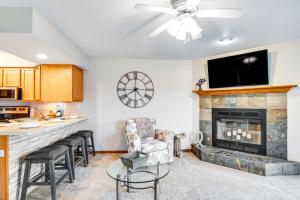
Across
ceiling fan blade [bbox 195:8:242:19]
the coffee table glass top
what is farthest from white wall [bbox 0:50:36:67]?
ceiling fan blade [bbox 195:8:242:19]

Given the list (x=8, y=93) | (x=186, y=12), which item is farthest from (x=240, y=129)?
(x=8, y=93)

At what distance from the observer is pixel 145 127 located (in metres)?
3.90

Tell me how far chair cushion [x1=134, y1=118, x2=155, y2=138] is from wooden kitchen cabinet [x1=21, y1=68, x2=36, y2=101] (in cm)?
241

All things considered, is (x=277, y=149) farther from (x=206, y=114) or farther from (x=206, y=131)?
(x=206, y=114)

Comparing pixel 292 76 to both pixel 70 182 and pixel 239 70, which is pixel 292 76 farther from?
pixel 70 182

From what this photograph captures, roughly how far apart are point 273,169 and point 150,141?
86.3 inches

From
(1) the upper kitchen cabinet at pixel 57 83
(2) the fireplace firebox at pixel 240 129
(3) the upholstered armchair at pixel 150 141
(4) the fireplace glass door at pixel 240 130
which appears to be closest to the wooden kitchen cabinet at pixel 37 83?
(1) the upper kitchen cabinet at pixel 57 83

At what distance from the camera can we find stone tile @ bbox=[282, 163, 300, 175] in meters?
2.94

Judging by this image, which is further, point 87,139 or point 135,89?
point 135,89

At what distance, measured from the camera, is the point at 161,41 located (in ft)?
10.2

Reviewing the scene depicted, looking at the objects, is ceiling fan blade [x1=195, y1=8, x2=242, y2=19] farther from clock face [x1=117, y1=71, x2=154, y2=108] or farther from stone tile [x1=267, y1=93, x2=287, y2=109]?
clock face [x1=117, y1=71, x2=154, y2=108]

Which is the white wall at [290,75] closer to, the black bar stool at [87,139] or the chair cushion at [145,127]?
the chair cushion at [145,127]

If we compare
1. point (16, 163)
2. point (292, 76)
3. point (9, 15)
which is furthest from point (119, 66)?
point (292, 76)

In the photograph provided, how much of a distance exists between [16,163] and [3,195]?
13.9 inches
